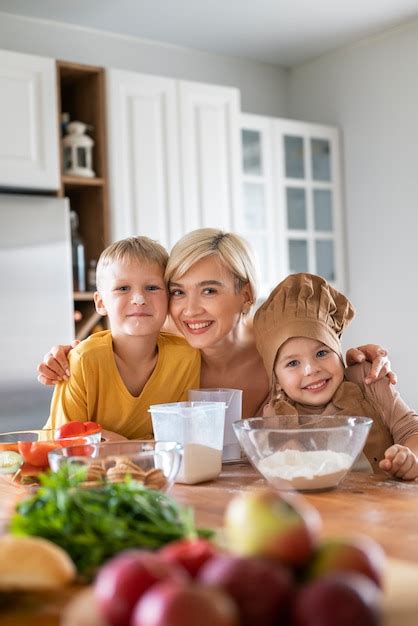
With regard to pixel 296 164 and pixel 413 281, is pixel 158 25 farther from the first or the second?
pixel 413 281

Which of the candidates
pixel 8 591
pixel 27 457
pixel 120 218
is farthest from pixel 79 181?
pixel 8 591

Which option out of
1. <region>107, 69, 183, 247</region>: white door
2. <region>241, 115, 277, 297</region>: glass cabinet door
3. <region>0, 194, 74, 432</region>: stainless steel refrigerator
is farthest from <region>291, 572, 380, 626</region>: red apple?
<region>241, 115, 277, 297</region>: glass cabinet door

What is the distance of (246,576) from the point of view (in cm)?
69

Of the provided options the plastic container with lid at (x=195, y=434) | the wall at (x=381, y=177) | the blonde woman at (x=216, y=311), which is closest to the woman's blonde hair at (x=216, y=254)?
the blonde woman at (x=216, y=311)

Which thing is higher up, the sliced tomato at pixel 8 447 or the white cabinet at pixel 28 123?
the white cabinet at pixel 28 123

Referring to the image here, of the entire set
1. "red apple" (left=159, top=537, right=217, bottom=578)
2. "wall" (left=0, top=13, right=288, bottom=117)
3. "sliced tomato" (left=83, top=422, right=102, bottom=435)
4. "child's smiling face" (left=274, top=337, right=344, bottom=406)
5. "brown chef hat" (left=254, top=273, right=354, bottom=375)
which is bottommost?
"red apple" (left=159, top=537, right=217, bottom=578)

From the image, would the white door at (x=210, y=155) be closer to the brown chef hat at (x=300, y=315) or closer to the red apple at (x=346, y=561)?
the brown chef hat at (x=300, y=315)

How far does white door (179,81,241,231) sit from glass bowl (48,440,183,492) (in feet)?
9.26

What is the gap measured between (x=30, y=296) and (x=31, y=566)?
2.77 metres

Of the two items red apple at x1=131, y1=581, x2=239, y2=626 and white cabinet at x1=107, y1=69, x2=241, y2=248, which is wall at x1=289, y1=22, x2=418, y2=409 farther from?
red apple at x1=131, y1=581, x2=239, y2=626

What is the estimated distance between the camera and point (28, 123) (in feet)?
11.9

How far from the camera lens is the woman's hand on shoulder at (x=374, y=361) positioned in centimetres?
188

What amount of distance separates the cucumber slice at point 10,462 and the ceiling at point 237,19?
2902 mm

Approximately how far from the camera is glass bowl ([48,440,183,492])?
1.32 meters
